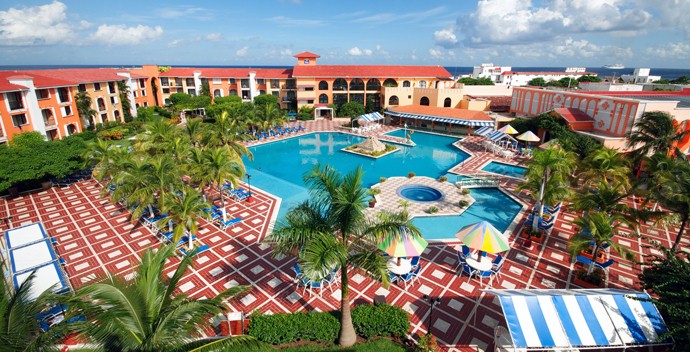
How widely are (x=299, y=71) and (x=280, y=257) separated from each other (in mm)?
44601

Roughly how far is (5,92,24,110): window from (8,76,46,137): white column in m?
0.34

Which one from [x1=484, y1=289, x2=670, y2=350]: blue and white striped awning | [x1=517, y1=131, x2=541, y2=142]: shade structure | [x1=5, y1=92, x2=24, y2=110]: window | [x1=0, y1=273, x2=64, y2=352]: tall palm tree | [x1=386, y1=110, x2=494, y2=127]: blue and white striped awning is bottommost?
[x1=484, y1=289, x2=670, y2=350]: blue and white striped awning

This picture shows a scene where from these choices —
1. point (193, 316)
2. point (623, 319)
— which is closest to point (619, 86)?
point (623, 319)

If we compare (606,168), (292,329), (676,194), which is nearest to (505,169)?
(606,168)

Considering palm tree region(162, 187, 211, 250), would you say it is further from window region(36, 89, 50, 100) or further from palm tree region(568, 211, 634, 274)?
window region(36, 89, 50, 100)

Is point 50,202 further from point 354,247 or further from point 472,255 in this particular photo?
point 472,255

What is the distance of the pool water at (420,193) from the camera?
943 inches

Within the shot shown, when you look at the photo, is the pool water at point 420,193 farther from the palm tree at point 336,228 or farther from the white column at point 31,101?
the white column at point 31,101

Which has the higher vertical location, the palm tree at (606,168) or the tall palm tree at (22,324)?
the tall palm tree at (22,324)

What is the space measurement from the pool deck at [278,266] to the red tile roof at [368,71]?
37318 mm

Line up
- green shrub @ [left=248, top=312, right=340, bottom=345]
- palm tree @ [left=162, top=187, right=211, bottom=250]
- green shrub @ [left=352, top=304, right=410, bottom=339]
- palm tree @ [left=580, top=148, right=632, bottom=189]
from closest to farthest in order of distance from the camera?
1. green shrub @ [left=248, top=312, right=340, bottom=345]
2. green shrub @ [left=352, top=304, right=410, bottom=339]
3. palm tree @ [left=162, top=187, right=211, bottom=250]
4. palm tree @ [left=580, top=148, right=632, bottom=189]

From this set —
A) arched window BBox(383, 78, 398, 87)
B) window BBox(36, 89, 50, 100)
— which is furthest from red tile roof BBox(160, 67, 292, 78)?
window BBox(36, 89, 50, 100)

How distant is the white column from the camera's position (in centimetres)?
3062

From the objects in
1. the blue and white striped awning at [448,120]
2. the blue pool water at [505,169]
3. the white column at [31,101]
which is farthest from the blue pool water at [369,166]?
the white column at [31,101]
